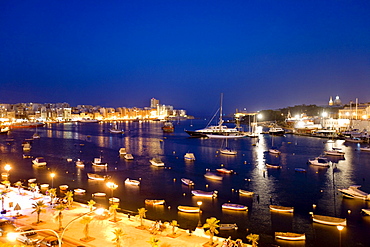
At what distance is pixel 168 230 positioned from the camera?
14383 millimetres

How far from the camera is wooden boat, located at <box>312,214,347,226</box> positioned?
54.6ft

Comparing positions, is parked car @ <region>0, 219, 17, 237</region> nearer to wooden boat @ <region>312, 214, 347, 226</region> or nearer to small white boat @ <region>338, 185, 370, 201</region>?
wooden boat @ <region>312, 214, 347, 226</region>

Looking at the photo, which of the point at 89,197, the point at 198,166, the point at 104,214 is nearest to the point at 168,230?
the point at 104,214

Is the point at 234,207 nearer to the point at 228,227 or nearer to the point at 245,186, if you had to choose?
the point at 228,227

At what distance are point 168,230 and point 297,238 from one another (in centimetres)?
700

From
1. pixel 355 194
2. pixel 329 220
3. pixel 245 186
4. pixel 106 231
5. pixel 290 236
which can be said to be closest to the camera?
pixel 106 231

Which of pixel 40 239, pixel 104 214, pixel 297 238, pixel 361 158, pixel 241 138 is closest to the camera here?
pixel 40 239

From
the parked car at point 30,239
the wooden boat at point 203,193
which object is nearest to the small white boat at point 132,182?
Result: the wooden boat at point 203,193

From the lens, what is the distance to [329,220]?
16.9m

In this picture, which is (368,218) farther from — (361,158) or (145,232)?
(361,158)

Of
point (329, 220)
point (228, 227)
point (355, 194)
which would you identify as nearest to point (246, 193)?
point (228, 227)

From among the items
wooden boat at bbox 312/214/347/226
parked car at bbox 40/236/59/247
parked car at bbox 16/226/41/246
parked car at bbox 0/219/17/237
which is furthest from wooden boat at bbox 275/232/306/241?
parked car at bbox 0/219/17/237

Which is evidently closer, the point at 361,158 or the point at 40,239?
the point at 40,239

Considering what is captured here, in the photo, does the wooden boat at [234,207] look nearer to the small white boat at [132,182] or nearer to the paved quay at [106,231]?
the paved quay at [106,231]
